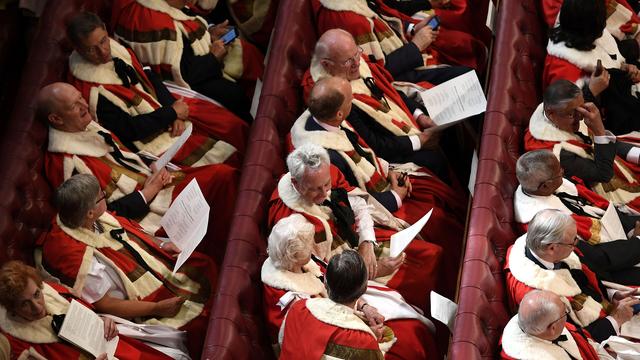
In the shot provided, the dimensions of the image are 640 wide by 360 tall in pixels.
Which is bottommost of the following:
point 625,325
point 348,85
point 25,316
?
point 625,325

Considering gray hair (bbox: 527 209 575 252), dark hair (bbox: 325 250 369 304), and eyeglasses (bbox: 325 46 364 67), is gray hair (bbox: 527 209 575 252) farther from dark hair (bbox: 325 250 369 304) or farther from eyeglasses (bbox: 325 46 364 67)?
eyeglasses (bbox: 325 46 364 67)

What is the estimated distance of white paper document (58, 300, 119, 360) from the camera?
450 cm

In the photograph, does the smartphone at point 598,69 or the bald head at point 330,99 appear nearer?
the bald head at point 330,99

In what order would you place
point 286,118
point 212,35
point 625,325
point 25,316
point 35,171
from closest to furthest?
point 25,316 < point 625,325 < point 35,171 < point 286,118 < point 212,35

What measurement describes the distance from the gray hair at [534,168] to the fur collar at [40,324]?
2.06 meters

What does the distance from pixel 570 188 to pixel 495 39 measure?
42.6 inches

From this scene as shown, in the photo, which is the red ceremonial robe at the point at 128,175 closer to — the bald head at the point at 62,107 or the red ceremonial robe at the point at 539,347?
the bald head at the point at 62,107

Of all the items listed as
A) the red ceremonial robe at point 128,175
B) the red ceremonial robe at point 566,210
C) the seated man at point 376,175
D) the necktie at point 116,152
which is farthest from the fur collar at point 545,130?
the necktie at point 116,152

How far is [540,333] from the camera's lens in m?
4.38

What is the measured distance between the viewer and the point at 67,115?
522 centimetres

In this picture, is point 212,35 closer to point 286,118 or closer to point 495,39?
point 286,118

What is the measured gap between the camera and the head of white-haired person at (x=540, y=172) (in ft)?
16.1

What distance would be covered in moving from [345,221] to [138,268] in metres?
0.96

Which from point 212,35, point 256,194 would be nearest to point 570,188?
point 256,194
